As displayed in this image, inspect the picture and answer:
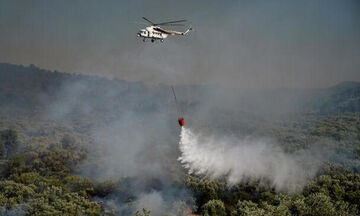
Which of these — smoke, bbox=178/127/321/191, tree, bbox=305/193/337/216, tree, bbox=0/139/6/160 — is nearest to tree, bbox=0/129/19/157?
tree, bbox=0/139/6/160

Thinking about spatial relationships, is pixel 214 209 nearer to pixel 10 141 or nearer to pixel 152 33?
pixel 152 33

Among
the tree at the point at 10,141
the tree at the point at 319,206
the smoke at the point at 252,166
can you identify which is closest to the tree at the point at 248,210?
the tree at the point at 319,206

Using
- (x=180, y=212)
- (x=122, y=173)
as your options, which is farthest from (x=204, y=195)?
(x=122, y=173)

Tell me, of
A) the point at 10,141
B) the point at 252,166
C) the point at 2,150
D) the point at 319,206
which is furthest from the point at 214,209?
the point at 10,141

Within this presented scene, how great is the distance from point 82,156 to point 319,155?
259 feet

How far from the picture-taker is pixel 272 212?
48281mm

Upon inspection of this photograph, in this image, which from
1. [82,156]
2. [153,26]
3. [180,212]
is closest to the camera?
[153,26]

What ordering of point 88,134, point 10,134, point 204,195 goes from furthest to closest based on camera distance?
1. point 88,134
2. point 10,134
3. point 204,195

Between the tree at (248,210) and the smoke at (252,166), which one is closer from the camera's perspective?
the tree at (248,210)

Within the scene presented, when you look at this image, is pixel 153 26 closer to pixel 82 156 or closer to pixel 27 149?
pixel 82 156

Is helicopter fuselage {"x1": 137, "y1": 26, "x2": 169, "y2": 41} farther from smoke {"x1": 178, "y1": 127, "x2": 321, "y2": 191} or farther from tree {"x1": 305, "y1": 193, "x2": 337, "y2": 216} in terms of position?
tree {"x1": 305, "y1": 193, "x2": 337, "y2": 216}

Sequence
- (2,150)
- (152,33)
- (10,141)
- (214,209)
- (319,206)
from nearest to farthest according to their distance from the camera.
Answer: (152,33) → (319,206) → (214,209) → (2,150) → (10,141)

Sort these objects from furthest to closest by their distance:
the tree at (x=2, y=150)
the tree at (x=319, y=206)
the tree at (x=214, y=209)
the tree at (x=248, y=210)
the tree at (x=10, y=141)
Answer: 1. the tree at (x=10, y=141)
2. the tree at (x=2, y=150)
3. the tree at (x=214, y=209)
4. the tree at (x=248, y=210)
5. the tree at (x=319, y=206)

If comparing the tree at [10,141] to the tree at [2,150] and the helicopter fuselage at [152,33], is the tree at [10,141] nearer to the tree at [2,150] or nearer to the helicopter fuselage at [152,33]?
the tree at [2,150]
